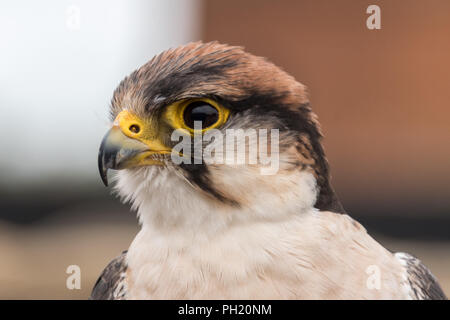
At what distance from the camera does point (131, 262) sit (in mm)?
1787

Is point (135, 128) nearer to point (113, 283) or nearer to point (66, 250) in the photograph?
point (113, 283)

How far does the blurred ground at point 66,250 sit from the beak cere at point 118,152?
2.45 meters

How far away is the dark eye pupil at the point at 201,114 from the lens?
1.64 meters

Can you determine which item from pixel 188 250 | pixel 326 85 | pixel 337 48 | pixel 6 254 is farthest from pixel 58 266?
pixel 188 250

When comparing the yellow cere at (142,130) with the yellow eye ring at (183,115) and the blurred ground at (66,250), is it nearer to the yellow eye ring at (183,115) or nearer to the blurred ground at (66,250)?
the yellow eye ring at (183,115)

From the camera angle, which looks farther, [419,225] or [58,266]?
[419,225]

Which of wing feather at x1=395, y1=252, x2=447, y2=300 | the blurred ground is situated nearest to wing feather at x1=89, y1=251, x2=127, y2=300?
wing feather at x1=395, y1=252, x2=447, y2=300

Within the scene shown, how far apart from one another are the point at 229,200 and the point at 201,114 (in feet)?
0.90

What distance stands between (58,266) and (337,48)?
3087 millimetres

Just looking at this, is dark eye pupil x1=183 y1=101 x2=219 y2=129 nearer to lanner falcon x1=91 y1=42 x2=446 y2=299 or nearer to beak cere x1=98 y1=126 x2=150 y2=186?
lanner falcon x1=91 y1=42 x2=446 y2=299

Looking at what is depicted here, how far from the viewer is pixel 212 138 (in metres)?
1.65

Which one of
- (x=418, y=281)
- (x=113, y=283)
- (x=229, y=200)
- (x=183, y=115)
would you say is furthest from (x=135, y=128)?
(x=418, y=281)

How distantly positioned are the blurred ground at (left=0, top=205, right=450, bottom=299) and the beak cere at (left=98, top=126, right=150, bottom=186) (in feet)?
8.04
